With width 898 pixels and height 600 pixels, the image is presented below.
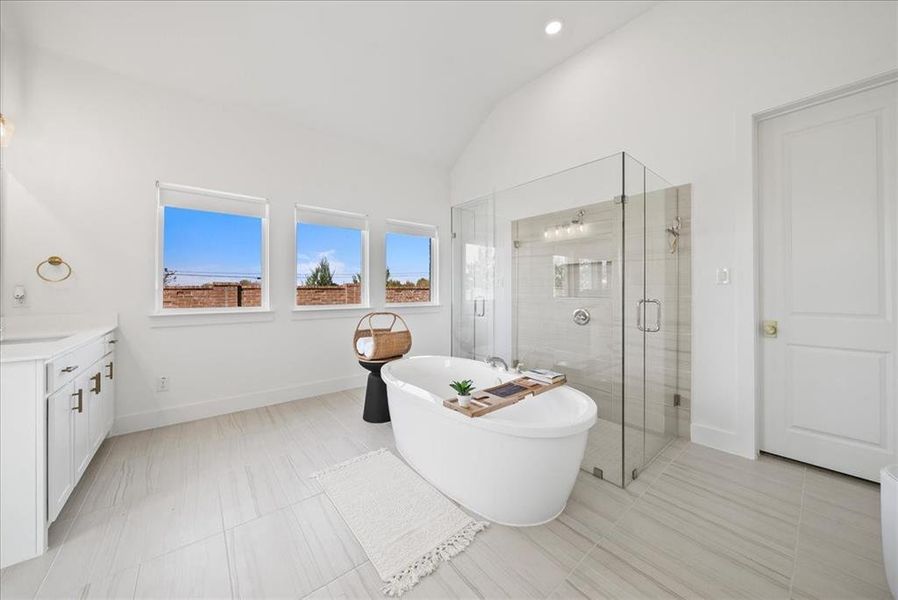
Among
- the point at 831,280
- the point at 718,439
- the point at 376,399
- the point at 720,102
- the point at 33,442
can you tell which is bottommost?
the point at 718,439

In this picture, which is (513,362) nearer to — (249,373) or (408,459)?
(408,459)

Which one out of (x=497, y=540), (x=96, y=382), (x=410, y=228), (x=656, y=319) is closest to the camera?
(x=497, y=540)

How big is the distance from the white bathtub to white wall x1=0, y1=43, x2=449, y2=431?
1890mm

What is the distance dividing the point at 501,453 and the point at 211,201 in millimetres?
3219

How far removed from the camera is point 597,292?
2.46 m

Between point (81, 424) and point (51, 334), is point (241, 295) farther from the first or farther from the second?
point (81, 424)

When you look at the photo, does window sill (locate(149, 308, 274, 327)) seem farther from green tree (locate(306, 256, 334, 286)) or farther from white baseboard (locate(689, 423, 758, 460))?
white baseboard (locate(689, 423, 758, 460))

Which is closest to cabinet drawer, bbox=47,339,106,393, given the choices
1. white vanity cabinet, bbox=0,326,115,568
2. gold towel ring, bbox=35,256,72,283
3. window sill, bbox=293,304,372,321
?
white vanity cabinet, bbox=0,326,115,568

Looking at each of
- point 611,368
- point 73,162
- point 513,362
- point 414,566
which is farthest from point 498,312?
point 73,162

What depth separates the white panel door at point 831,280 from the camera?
1.98 m

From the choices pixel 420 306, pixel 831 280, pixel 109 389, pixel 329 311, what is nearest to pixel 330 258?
pixel 329 311

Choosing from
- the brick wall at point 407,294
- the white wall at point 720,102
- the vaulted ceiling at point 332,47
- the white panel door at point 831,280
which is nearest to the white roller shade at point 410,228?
the brick wall at point 407,294

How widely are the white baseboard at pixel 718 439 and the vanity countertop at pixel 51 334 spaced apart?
12.6 ft

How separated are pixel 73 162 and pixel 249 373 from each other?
2056 millimetres
